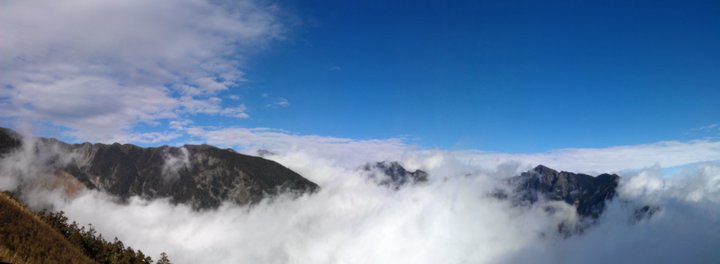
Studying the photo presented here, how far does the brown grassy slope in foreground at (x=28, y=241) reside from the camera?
21.0 metres

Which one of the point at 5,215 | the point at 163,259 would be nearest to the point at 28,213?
the point at 5,215

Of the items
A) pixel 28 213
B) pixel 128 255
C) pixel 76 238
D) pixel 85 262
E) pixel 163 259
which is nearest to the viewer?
pixel 85 262

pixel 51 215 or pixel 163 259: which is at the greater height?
pixel 51 215

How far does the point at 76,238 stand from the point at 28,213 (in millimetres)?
3465

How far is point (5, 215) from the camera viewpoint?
82.1 ft

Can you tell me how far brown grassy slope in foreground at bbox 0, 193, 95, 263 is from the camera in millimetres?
20969

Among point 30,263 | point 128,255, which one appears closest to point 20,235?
point 30,263

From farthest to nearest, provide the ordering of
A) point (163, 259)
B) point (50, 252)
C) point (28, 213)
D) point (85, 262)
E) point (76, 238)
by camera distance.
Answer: point (163, 259), point (76, 238), point (28, 213), point (85, 262), point (50, 252)

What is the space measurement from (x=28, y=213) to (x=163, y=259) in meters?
9.74

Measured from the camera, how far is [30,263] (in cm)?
2011

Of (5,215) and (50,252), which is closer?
(50,252)

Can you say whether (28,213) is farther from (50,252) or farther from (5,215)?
(50,252)

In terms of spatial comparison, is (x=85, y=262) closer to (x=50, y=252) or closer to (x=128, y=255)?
(x=50, y=252)

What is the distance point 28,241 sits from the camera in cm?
2308
